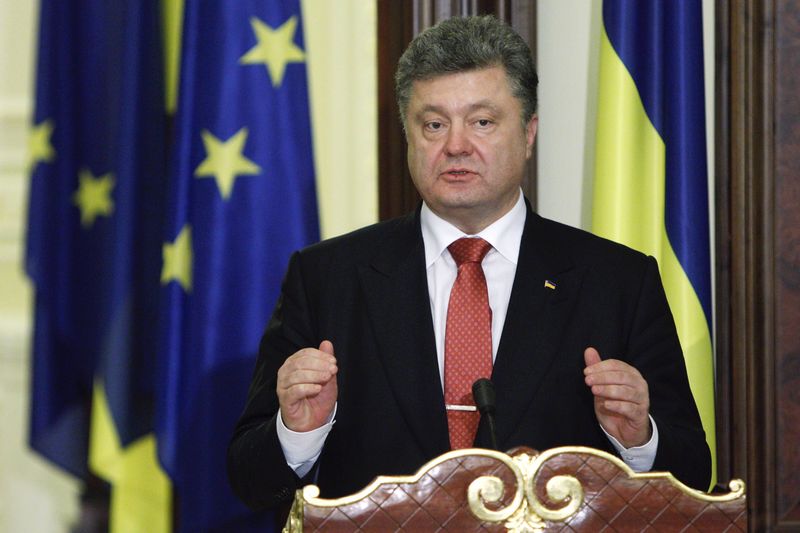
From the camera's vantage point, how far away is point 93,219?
8.96 feet

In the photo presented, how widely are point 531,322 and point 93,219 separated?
128 centimetres

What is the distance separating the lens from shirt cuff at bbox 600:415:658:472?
5.55 ft

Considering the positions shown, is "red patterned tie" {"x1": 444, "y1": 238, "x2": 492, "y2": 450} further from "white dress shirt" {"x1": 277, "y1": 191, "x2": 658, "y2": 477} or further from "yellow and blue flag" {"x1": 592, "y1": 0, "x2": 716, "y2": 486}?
"yellow and blue flag" {"x1": 592, "y1": 0, "x2": 716, "y2": 486}

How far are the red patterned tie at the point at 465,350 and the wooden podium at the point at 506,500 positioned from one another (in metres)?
0.60

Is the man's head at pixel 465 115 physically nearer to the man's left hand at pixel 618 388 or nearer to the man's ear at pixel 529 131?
the man's ear at pixel 529 131

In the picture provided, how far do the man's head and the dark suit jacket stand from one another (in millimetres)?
116

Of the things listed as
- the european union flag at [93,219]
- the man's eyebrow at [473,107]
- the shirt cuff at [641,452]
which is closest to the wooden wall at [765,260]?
the man's eyebrow at [473,107]

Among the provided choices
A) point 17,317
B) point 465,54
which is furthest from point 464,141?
point 17,317

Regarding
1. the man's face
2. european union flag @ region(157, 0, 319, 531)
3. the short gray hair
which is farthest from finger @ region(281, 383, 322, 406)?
european union flag @ region(157, 0, 319, 531)

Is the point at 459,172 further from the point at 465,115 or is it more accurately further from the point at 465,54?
the point at 465,54

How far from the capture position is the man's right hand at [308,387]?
1533 mm

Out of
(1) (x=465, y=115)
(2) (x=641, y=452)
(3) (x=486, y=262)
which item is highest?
(1) (x=465, y=115)

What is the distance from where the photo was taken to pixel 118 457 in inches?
106

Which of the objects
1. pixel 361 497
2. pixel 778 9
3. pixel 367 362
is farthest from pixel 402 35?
pixel 361 497
